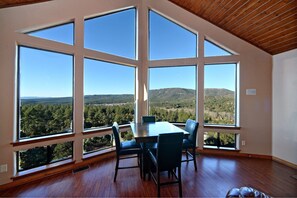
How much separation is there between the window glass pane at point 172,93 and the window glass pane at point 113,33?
3.30ft

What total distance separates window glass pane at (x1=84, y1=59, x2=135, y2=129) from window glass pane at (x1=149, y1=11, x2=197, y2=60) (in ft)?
3.16

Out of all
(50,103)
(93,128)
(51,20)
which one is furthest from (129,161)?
(51,20)

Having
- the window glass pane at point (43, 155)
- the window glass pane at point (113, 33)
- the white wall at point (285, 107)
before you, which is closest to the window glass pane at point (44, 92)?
the window glass pane at point (43, 155)

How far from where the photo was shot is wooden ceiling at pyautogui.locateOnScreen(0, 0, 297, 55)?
266 cm

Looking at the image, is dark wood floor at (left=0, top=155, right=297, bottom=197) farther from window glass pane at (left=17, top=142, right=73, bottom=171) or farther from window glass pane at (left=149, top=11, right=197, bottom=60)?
window glass pane at (left=149, top=11, right=197, bottom=60)

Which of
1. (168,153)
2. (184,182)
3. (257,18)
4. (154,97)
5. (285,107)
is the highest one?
(257,18)

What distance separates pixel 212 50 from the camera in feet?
13.9

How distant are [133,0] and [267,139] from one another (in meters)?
5.10

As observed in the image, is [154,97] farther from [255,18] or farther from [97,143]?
[255,18]

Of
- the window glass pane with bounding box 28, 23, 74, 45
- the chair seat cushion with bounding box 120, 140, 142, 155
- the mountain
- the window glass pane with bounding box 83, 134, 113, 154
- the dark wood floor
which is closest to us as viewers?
the dark wood floor

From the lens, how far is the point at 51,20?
3008 millimetres

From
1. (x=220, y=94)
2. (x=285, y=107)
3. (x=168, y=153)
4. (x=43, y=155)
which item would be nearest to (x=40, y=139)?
(x=43, y=155)

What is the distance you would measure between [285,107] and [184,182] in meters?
2.84

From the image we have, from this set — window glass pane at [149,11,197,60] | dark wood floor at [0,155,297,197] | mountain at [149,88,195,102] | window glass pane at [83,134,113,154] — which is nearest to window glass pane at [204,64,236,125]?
mountain at [149,88,195,102]
